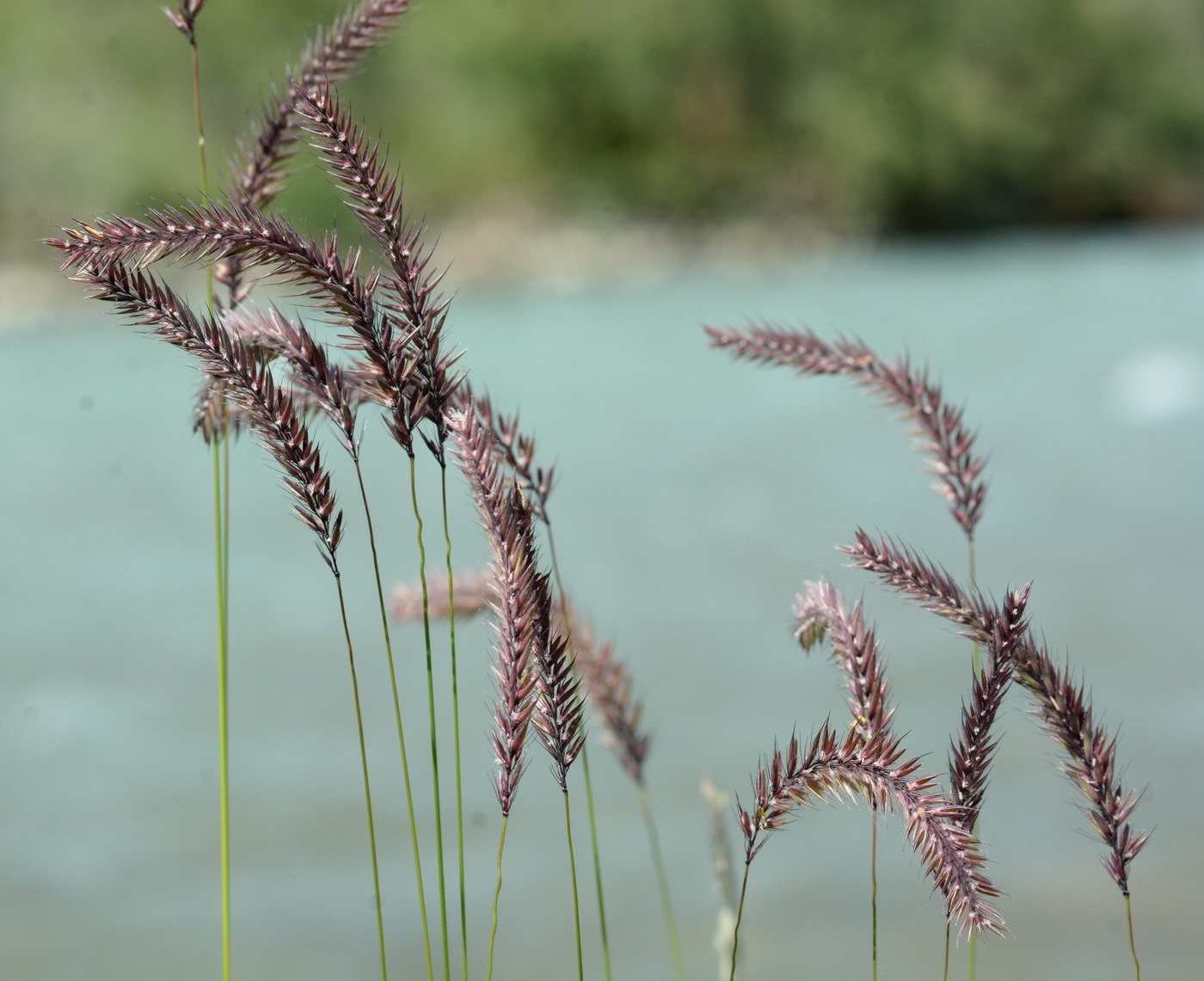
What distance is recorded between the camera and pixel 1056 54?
23.5 meters

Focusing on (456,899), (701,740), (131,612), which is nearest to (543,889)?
(456,899)

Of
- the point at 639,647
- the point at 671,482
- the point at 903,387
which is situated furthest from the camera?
the point at 671,482

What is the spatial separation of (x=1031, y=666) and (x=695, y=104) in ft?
82.3

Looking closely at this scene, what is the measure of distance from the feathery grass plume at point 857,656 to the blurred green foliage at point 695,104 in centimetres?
1978

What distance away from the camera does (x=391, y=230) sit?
1.22 metres

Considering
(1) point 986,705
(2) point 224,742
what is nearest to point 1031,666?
(1) point 986,705

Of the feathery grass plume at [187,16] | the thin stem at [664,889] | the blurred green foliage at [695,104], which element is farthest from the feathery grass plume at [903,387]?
the blurred green foliage at [695,104]

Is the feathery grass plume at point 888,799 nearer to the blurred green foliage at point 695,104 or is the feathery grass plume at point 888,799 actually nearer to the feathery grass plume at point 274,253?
the feathery grass plume at point 274,253

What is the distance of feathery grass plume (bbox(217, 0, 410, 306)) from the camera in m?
1.59

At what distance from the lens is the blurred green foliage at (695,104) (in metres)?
21.5

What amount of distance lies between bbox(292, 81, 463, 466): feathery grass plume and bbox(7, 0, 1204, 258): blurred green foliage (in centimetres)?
1982

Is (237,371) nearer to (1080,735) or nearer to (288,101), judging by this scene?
(288,101)

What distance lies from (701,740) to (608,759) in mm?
438

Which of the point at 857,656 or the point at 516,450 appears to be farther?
the point at 516,450
